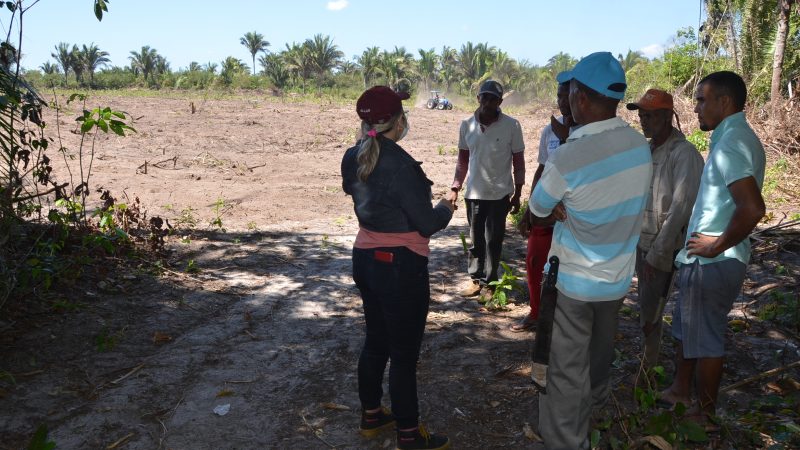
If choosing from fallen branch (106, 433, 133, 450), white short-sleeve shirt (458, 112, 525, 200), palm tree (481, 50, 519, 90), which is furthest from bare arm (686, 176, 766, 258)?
palm tree (481, 50, 519, 90)

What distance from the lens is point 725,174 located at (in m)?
2.86

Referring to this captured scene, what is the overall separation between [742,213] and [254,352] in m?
3.45

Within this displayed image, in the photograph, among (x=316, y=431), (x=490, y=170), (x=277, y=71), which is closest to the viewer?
(x=316, y=431)

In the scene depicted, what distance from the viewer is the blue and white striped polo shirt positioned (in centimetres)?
249

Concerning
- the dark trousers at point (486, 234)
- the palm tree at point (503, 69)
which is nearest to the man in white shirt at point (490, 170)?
the dark trousers at point (486, 234)

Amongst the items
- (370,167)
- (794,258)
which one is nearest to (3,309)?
(370,167)

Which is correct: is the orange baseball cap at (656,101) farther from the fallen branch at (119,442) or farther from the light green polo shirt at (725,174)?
the fallen branch at (119,442)

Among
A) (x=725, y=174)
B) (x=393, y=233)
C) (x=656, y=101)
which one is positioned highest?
(x=656, y=101)

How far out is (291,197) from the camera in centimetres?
1084

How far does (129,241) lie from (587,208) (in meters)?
5.36

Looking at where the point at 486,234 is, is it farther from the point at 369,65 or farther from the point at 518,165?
the point at 369,65

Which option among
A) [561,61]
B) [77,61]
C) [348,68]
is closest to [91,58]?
[77,61]

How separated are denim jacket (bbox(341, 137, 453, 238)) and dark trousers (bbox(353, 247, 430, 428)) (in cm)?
14

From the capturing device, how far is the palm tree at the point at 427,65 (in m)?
74.5
